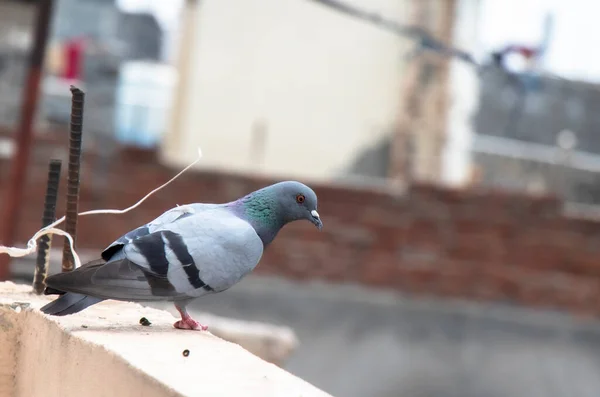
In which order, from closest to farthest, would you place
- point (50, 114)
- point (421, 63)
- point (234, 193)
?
point (234, 193) → point (50, 114) → point (421, 63)

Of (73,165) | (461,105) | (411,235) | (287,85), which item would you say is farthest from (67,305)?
(461,105)

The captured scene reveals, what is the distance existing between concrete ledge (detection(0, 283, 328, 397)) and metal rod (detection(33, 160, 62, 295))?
6cm

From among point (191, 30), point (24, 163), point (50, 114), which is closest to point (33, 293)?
point (24, 163)

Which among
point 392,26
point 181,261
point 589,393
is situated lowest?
point 589,393

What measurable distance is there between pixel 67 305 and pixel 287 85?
960 cm

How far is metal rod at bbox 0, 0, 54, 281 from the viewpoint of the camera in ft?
17.1

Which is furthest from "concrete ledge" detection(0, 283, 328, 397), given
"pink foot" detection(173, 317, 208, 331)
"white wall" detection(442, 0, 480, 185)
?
"white wall" detection(442, 0, 480, 185)

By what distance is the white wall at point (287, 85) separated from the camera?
36.6 feet

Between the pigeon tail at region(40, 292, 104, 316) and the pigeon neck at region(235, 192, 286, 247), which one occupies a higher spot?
the pigeon neck at region(235, 192, 286, 247)

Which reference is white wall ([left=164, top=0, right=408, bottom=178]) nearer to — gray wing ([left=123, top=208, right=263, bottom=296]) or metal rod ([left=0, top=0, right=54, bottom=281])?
metal rod ([left=0, top=0, right=54, bottom=281])

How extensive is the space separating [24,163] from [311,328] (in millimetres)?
2703

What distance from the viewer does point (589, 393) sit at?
7043 mm

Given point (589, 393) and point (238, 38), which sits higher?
point (238, 38)

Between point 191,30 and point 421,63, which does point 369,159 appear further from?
point 191,30
